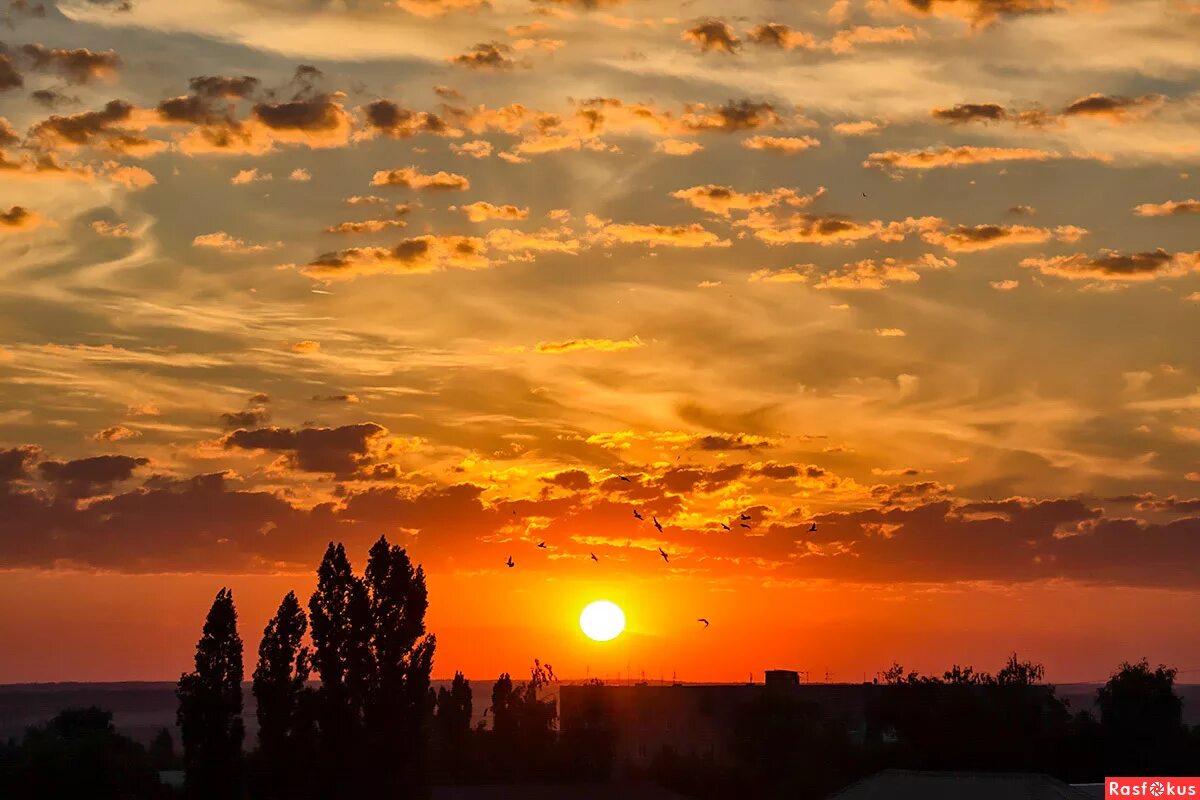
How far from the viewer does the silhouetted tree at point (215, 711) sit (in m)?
95.6

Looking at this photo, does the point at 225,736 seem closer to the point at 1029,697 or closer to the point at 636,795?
the point at 636,795

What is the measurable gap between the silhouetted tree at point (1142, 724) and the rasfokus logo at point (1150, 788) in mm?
33419

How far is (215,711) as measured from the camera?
320 ft

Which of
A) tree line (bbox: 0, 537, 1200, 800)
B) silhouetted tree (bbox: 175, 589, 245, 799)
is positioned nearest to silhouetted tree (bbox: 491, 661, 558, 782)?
tree line (bbox: 0, 537, 1200, 800)

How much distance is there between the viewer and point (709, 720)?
641 ft

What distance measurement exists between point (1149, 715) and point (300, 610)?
90.1m

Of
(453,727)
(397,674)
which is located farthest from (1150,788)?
(453,727)

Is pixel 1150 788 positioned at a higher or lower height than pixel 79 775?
lower

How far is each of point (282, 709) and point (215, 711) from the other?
4278mm

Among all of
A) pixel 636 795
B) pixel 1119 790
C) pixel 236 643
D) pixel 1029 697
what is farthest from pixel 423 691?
pixel 1029 697

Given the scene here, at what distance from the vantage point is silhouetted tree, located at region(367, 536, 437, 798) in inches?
3885

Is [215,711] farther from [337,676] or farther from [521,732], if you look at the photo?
[521,732]

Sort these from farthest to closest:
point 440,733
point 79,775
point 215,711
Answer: point 440,733, point 79,775, point 215,711

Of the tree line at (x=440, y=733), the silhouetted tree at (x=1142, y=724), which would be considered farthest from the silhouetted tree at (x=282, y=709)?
the silhouetted tree at (x=1142, y=724)
